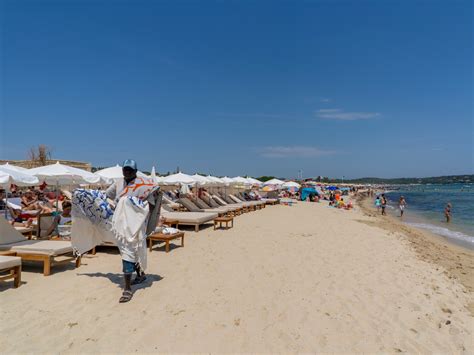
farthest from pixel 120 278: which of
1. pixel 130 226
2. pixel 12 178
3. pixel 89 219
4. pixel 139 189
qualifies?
pixel 12 178

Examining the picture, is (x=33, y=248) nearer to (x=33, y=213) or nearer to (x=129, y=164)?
(x=129, y=164)

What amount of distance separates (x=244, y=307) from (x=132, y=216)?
1.77 meters

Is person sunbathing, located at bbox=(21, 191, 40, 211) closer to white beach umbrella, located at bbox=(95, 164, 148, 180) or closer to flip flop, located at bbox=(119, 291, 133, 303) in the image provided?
white beach umbrella, located at bbox=(95, 164, 148, 180)

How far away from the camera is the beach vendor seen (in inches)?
157

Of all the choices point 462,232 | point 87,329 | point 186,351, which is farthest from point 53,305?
point 462,232

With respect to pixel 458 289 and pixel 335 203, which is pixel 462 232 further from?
pixel 458 289

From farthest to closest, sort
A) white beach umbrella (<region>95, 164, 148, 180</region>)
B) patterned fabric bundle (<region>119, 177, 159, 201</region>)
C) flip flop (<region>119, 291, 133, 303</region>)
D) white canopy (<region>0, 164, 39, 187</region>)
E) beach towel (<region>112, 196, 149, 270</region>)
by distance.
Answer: white beach umbrella (<region>95, 164, 148, 180</region>), white canopy (<region>0, 164, 39, 187</region>), patterned fabric bundle (<region>119, 177, 159, 201</region>), beach towel (<region>112, 196, 149, 270</region>), flip flop (<region>119, 291, 133, 303</region>)

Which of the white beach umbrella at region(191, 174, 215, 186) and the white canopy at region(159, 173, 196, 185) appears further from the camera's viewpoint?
the white beach umbrella at region(191, 174, 215, 186)

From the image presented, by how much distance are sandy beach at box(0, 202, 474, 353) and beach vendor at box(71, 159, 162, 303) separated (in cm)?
48

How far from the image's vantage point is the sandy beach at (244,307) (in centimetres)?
302

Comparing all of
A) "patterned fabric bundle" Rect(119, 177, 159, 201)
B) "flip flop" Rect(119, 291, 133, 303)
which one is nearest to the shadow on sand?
"flip flop" Rect(119, 291, 133, 303)

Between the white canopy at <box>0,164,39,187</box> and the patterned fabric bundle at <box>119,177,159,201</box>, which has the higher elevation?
the white canopy at <box>0,164,39,187</box>

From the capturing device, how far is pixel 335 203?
24906 mm

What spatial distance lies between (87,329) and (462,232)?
17140mm
